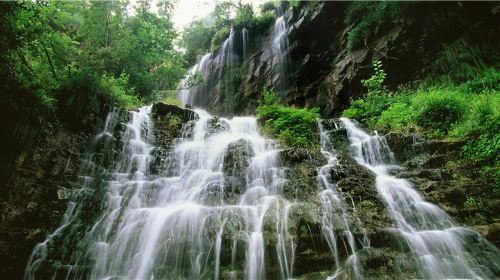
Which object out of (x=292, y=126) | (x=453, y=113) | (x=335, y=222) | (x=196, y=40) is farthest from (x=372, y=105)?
(x=196, y=40)

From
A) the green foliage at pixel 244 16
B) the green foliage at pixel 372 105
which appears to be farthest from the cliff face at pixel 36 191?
the green foliage at pixel 244 16

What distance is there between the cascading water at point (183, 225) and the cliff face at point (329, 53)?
7504 millimetres

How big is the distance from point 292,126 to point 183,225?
5.23 meters

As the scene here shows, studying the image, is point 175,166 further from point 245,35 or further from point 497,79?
point 245,35

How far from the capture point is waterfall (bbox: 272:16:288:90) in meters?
16.2

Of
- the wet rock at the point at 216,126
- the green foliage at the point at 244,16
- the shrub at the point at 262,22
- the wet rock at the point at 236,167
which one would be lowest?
the wet rock at the point at 236,167

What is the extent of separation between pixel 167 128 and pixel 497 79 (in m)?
10.4

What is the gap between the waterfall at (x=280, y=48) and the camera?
1622cm

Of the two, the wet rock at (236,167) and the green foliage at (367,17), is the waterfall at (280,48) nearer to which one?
the green foliage at (367,17)

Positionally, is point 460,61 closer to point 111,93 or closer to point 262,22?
point 111,93

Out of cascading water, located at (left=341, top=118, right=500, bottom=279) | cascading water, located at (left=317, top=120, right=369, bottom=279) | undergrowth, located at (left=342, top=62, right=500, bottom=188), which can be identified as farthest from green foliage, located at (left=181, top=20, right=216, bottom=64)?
cascading water, located at (left=341, top=118, right=500, bottom=279)

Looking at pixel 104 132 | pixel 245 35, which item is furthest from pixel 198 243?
pixel 245 35

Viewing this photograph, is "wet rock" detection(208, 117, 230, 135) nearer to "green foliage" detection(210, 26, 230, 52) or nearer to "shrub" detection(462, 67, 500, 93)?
"shrub" detection(462, 67, 500, 93)

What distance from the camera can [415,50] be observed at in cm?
1230
